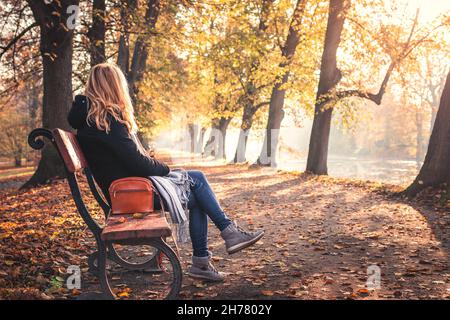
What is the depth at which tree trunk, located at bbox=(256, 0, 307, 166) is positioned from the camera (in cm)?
1783

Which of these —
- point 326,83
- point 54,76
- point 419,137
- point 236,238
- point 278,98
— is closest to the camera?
point 236,238

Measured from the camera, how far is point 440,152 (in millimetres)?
9070

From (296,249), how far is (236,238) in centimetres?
182

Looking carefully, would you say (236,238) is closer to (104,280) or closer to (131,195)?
(131,195)

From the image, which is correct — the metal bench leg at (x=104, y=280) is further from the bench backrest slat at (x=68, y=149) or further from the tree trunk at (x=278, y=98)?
the tree trunk at (x=278, y=98)

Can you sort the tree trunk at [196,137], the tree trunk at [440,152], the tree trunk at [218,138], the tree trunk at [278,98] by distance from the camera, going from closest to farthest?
the tree trunk at [440,152]
the tree trunk at [278,98]
the tree trunk at [218,138]
the tree trunk at [196,137]

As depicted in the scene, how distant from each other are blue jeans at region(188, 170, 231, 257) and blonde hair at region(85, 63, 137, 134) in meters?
0.85

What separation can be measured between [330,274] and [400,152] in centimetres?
5605

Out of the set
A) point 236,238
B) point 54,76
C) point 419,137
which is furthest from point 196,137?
point 236,238

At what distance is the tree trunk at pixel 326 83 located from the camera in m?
15.4

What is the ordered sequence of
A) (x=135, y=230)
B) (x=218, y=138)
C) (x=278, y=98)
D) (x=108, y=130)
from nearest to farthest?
(x=135, y=230) → (x=108, y=130) → (x=278, y=98) → (x=218, y=138)

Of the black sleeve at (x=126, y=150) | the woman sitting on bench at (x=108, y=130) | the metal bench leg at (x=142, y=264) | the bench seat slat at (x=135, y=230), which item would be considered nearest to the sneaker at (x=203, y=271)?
the metal bench leg at (x=142, y=264)

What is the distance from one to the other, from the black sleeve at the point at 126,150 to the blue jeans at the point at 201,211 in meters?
0.55
